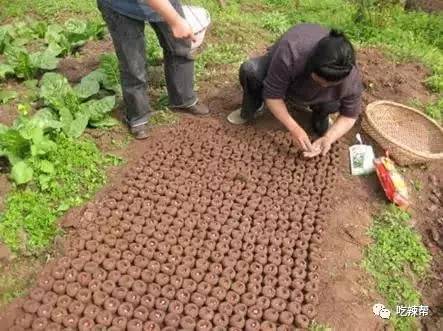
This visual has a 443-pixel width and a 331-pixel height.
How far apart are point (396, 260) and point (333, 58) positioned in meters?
1.56

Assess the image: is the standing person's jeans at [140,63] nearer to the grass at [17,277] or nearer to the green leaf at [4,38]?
the grass at [17,277]

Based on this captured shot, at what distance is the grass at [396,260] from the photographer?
3602 millimetres

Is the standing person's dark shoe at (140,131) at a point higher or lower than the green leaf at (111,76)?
lower

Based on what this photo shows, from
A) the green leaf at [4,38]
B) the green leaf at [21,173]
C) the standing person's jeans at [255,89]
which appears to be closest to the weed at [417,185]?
the standing person's jeans at [255,89]

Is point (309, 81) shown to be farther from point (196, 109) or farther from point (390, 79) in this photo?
point (390, 79)

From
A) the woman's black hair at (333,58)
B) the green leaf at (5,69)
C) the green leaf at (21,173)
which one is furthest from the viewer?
the green leaf at (5,69)

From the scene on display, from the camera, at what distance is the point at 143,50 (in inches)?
160

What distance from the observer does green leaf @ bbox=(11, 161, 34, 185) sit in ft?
12.5

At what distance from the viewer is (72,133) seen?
4.32 m

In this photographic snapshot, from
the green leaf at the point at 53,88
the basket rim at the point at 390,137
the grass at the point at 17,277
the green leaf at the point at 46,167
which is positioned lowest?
the basket rim at the point at 390,137

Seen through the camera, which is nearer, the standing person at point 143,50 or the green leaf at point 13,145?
the standing person at point 143,50

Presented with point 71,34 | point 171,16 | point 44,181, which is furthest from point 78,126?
point 71,34

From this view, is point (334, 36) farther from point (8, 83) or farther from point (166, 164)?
point (8, 83)

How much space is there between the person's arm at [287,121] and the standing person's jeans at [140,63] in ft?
2.64
